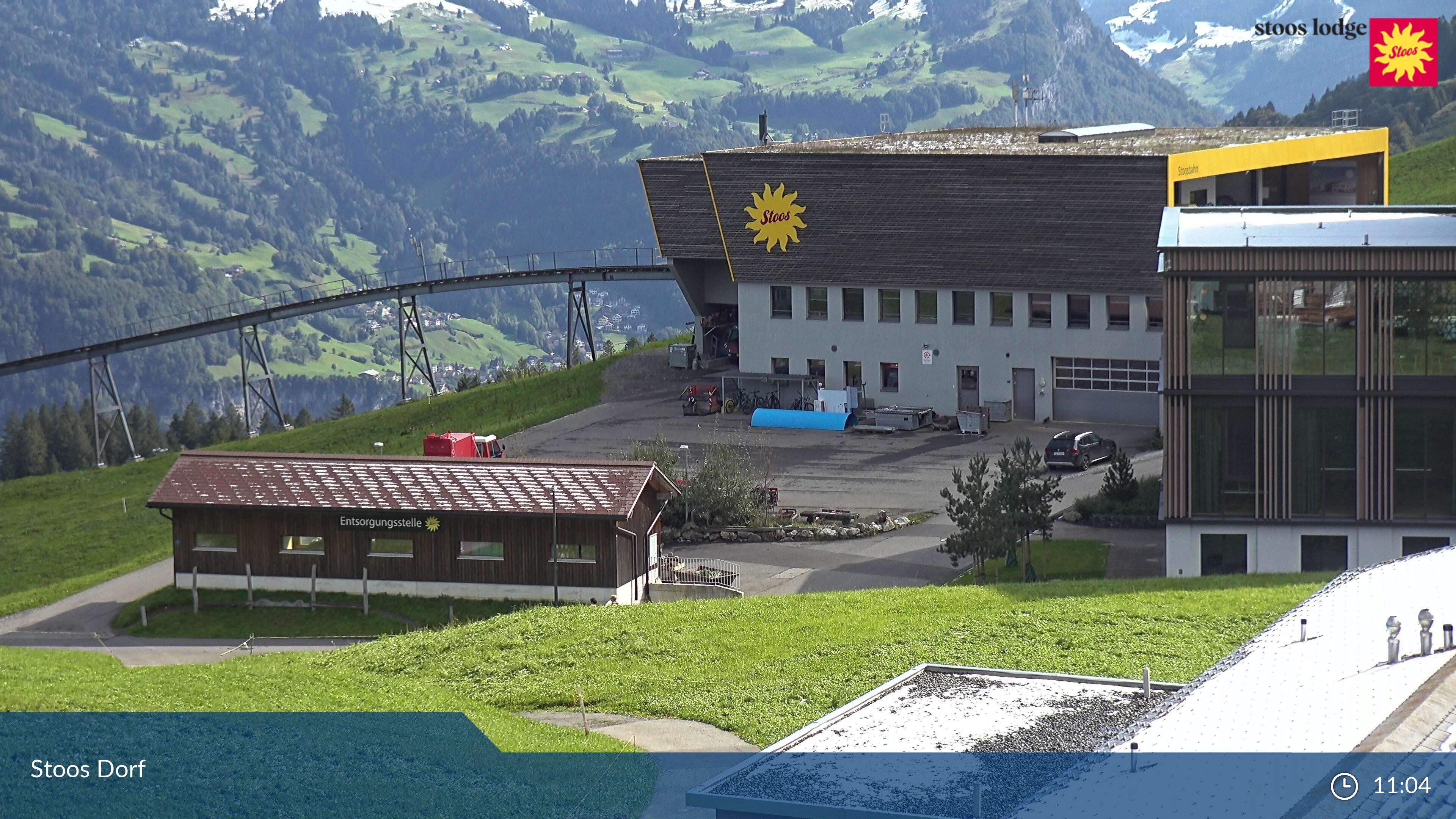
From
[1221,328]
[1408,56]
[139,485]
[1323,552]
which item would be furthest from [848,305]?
[1408,56]

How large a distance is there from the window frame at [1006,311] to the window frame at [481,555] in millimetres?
26394

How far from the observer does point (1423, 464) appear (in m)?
38.4

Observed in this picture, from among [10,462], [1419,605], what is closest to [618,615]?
[1419,605]

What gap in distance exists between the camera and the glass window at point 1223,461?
3906 cm

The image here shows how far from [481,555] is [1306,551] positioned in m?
21.1

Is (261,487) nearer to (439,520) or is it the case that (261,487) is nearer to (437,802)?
(439,520)

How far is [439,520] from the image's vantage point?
44.5 metres

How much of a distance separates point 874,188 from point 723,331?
13362 millimetres

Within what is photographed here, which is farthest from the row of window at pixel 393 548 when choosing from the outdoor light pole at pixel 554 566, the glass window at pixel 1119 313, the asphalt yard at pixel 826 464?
the glass window at pixel 1119 313

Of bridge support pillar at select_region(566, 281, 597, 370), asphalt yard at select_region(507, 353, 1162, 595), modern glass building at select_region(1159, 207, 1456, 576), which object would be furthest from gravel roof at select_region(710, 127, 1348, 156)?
modern glass building at select_region(1159, 207, 1456, 576)

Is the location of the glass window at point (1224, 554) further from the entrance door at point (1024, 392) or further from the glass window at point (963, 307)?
the glass window at point (963, 307)

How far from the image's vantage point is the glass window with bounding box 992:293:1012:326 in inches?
2499

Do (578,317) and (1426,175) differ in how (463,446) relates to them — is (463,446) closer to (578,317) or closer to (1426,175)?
(578,317)

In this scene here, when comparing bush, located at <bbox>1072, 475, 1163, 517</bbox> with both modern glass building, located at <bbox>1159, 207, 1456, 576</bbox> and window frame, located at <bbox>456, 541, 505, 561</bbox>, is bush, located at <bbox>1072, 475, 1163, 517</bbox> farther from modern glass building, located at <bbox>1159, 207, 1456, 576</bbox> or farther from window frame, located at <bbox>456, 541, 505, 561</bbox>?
window frame, located at <bbox>456, 541, 505, 561</bbox>
